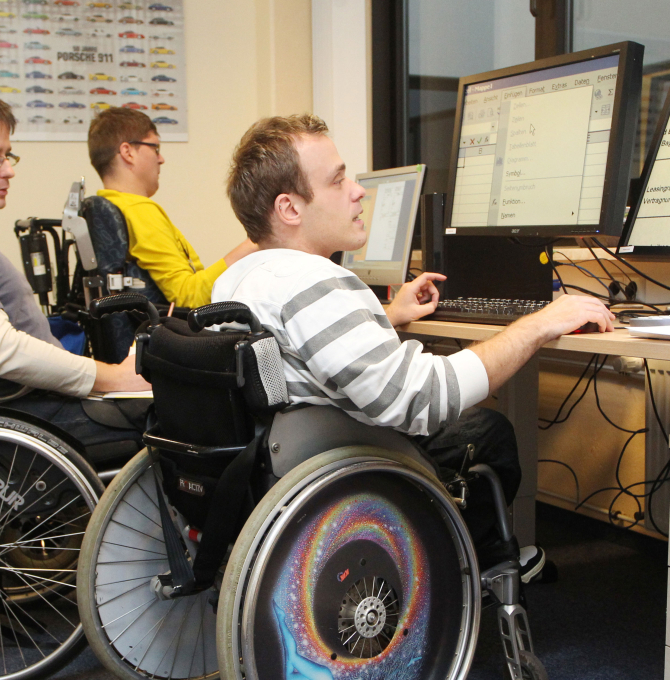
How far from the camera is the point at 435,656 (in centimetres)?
117

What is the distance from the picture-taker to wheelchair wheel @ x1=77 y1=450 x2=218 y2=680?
1.18m

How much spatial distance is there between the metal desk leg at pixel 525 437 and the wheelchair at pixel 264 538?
17.7 inches

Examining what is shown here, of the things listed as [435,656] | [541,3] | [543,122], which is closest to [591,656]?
[435,656]

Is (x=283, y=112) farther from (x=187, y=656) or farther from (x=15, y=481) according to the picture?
(x=187, y=656)

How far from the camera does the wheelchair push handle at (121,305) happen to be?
113 centimetres

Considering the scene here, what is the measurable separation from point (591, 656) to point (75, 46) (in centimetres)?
283

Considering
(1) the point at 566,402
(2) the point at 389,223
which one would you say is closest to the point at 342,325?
(2) the point at 389,223

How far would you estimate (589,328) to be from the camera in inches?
46.9

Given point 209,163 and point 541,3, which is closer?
point 541,3

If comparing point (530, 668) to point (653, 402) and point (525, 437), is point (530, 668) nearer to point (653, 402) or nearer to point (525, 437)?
point (525, 437)

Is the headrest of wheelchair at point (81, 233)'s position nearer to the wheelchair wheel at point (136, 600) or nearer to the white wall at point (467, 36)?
the wheelchair wheel at point (136, 600)

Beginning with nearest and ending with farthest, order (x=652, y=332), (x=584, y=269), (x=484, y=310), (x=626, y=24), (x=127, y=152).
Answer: (x=652, y=332) → (x=484, y=310) → (x=584, y=269) → (x=626, y=24) → (x=127, y=152)

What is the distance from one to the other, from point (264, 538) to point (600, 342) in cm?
56

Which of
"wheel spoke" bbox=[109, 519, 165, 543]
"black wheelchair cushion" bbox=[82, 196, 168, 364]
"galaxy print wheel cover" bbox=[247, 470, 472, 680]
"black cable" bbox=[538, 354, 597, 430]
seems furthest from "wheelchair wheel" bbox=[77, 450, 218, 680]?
"black cable" bbox=[538, 354, 597, 430]
